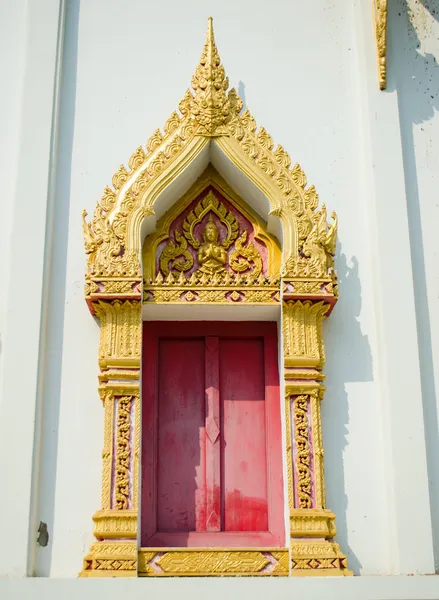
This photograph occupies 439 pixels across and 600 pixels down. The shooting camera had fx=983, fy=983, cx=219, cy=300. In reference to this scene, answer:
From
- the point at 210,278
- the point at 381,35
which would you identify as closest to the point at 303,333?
the point at 210,278

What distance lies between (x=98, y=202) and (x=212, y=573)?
2663 mm

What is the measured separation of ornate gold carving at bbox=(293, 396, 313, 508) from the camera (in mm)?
6262

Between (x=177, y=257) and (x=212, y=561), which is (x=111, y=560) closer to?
(x=212, y=561)

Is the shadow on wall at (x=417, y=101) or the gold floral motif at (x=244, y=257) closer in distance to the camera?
the shadow on wall at (x=417, y=101)

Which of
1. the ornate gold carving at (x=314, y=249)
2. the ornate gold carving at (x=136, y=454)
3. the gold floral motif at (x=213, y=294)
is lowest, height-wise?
the ornate gold carving at (x=136, y=454)

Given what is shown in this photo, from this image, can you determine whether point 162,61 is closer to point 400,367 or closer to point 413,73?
point 413,73

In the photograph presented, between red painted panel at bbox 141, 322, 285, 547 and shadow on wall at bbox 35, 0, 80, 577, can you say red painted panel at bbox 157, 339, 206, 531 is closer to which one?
red painted panel at bbox 141, 322, 285, 547

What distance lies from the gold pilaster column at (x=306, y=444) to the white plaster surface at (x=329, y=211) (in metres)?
0.18

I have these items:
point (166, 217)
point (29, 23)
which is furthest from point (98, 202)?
point (29, 23)

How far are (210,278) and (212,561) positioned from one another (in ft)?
6.08

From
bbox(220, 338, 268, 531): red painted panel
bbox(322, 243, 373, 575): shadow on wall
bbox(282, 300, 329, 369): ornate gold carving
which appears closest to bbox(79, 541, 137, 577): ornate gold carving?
bbox(220, 338, 268, 531): red painted panel

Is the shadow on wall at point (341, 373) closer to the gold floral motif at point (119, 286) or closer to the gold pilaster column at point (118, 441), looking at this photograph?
the gold pilaster column at point (118, 441)

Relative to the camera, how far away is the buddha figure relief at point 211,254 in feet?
22.4

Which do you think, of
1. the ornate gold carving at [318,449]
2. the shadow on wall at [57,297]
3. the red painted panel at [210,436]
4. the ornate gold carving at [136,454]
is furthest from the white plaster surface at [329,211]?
the red painted panel at [210,436]
